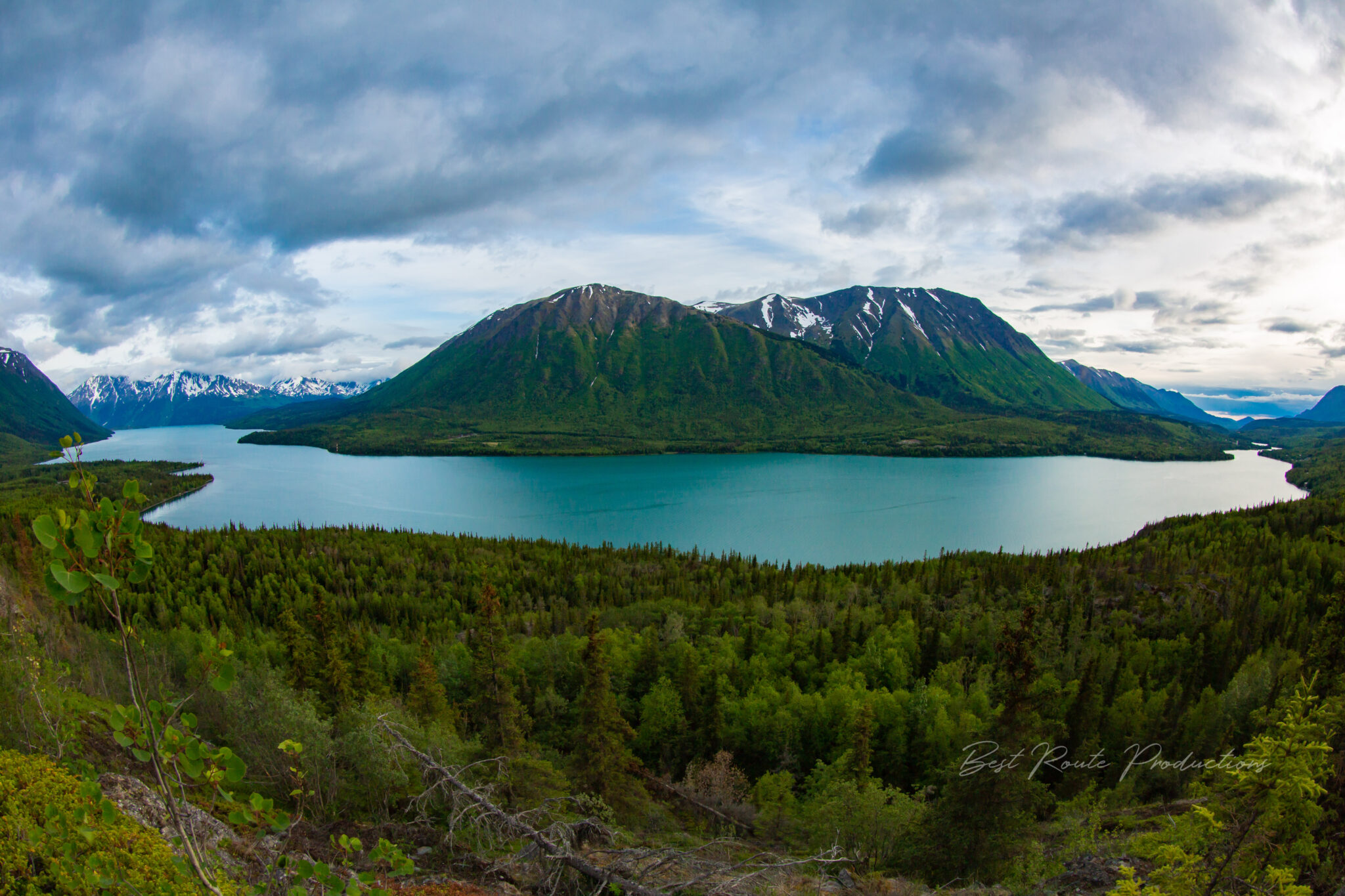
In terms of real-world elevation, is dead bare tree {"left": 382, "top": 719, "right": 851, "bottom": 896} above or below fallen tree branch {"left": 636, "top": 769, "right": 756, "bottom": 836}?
above

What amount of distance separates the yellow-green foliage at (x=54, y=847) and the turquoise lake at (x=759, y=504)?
8761 cm

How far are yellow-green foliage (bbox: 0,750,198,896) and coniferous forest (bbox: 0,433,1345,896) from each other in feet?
0.37

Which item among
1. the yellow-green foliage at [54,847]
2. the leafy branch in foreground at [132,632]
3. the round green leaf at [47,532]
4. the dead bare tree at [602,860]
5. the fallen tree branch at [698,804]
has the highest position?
the round green leaf at [47,532]

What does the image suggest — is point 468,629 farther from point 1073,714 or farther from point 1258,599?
point 1258,599

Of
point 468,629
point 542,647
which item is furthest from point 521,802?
point 468,629

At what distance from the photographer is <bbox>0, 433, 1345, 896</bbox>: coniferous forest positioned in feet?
34.7

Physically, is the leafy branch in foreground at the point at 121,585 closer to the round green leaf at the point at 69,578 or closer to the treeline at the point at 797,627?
the round green leaf at the point at 69,578

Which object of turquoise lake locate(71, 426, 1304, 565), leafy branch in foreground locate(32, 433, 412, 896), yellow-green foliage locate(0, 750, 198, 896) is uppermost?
leafy branch in foreground locate(32, 433, 412, 896)

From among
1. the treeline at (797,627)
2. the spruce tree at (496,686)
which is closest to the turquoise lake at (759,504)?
the treeline at (797,627)

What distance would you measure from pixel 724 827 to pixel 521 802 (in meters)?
12.8

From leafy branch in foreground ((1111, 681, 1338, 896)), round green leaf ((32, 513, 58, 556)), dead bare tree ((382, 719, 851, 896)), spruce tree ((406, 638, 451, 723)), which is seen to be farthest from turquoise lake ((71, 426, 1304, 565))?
round green leaf ((32, 513, 58, 556))

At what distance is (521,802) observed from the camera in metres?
16.4

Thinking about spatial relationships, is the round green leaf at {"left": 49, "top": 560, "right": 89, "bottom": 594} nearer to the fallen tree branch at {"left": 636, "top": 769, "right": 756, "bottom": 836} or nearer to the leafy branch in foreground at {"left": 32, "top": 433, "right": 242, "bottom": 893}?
the leafy branch in foreground at {"left": 32, "top": 433, "right": 242, "bottom": 893}

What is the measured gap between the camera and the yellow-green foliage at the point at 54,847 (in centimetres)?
582
